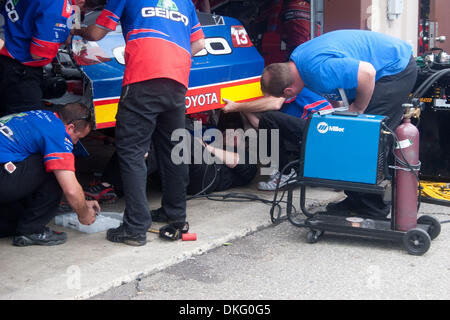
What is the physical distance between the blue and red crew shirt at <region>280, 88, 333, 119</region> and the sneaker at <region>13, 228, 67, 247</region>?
98.1 inches

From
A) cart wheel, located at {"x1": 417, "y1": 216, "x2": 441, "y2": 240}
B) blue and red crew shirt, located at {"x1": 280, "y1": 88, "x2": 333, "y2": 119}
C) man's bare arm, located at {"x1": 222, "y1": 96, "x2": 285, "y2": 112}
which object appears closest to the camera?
cart wheel, located at {"x1": 417, "y1": 216, "x2": 441, "y2": 240}

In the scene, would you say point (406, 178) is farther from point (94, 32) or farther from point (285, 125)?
point (94, 32)

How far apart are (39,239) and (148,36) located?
1418 mm

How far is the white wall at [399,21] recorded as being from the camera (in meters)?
7.34

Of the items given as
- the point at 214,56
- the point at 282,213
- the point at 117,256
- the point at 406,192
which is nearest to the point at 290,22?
the point at 214,56

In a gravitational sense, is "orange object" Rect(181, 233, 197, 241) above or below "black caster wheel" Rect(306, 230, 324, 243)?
above

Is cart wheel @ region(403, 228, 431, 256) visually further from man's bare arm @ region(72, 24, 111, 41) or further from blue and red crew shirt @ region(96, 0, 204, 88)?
man's bare arm @ region(72, 24, 111, 41)

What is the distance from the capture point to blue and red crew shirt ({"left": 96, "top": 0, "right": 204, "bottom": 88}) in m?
3.85

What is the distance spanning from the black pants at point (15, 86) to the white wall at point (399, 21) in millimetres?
4166

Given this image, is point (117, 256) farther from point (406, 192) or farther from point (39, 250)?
point (406, 192)

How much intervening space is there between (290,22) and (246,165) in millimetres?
2909

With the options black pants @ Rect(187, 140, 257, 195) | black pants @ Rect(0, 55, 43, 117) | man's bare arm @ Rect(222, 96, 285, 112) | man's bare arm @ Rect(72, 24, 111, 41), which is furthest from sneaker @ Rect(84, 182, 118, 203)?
man's bare arm @ Rect(72, 24, 111, 41)

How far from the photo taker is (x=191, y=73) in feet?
16.1

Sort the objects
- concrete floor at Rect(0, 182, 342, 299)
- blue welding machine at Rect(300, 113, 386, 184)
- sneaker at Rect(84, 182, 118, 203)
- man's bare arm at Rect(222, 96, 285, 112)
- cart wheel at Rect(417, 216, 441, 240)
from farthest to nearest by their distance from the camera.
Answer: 1. man's bare arm at Rect(222, 96, 285, 112)
2. sneaker at Rect(84, 182, 118, 203)
3. cart wheel at Rect(417, 216, 441, 240)
4. blue welding machine at Rect(300, 113, 386, 184)
5. concrete floor at Rect(0, 182, 342, 299)
